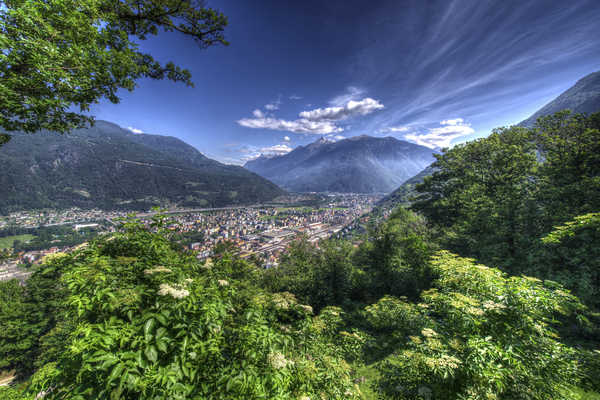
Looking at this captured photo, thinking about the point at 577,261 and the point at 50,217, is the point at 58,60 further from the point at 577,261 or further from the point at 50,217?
the point at 50,217

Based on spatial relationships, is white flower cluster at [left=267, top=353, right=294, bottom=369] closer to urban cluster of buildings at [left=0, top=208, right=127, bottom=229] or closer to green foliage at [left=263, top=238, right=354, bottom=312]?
green foliage at [left=263, top=238, right=354, bottom=312]

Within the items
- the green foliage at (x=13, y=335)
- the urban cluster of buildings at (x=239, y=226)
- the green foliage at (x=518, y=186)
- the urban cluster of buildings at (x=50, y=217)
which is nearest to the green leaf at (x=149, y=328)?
the green foliage at (x=518, y=186)

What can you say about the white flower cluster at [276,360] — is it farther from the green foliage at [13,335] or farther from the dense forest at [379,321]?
the green foliage at [13,335]

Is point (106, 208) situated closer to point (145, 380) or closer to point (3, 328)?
point (3, 328)

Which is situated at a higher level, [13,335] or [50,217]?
[50,217]

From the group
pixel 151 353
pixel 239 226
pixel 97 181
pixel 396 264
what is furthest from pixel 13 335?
pixel 97 181

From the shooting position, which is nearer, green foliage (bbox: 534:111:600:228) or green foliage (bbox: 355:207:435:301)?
green foliage (bbox: 534:111:600:228)

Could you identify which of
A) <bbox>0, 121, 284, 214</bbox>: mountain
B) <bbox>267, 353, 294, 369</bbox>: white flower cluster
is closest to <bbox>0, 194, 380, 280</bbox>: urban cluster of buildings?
<bbox>0, 121, 284, 214</bbox>: mountain
